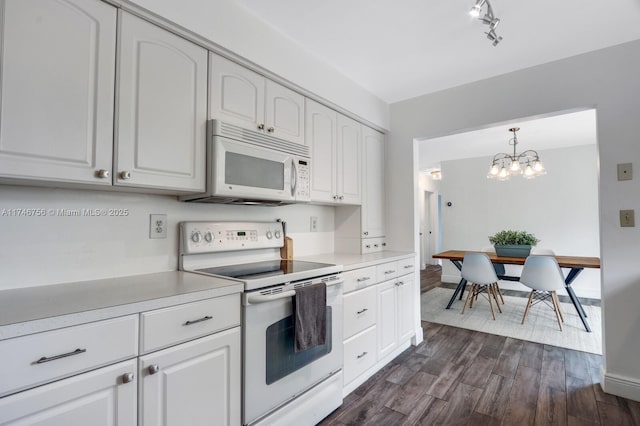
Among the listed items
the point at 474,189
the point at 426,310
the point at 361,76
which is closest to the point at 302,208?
the point at 361,76

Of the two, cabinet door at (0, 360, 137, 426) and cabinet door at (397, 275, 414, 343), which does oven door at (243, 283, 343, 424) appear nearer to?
cabinet door at (0, 360, 137, 426)

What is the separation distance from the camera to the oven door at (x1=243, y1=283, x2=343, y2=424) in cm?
147

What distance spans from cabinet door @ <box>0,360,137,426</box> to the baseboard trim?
2.88m

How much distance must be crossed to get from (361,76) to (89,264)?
2.42 metres

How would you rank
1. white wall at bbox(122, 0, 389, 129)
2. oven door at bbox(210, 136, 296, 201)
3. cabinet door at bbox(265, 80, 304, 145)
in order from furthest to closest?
cabinet door at bbox(265, 80, 304, 145), oven door at bbox(210, 136, 296, 201), white wall at bbox(122, 0, 389, 129)

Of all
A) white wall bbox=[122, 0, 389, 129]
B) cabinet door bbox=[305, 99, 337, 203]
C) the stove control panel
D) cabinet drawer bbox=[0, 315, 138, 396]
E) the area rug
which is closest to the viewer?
cabinet drawer bbox=[0, 315, 138, 396]

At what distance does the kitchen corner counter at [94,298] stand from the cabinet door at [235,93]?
929mm

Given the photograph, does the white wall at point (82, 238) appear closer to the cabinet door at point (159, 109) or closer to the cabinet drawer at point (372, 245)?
the cabinet door at point (159, 109)

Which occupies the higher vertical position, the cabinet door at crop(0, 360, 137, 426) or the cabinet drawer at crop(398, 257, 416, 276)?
the cabinet drawer at crop(398, 257, 416, 276)

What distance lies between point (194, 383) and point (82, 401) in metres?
0.39

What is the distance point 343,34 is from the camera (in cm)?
214

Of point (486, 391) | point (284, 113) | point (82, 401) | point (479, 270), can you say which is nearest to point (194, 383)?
point (82, 401)

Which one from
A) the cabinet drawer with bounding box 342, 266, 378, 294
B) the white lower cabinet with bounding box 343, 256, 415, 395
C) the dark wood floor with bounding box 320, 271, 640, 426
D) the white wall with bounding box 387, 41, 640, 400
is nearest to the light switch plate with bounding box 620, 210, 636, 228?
the white wall with bounding box 387, 41, 640, 400

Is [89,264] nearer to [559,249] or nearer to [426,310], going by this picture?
[426,310]
